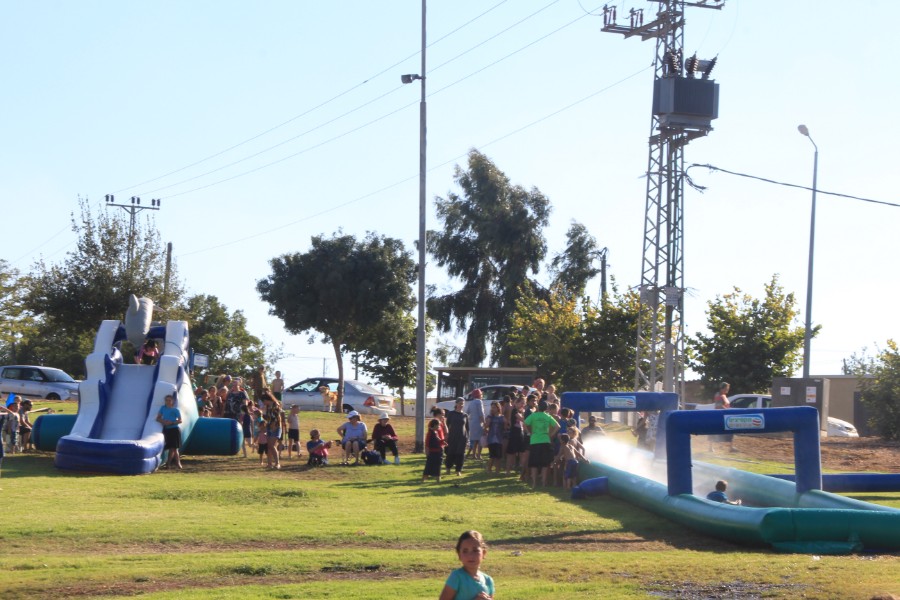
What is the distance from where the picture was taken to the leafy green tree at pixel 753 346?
40.2 metres

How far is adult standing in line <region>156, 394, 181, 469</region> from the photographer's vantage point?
2319cm

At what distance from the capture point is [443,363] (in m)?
57.1

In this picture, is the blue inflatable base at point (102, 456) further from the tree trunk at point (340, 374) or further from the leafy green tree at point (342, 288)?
the leafy green tree at point (342, 288)

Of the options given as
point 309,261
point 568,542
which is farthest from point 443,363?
point 568,542

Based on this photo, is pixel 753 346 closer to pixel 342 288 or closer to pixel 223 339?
pixel 342 288

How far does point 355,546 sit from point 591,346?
27522 millimetres

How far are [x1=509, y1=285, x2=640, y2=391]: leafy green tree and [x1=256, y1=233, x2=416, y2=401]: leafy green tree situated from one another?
1001 centimetres

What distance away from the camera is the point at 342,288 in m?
48.7

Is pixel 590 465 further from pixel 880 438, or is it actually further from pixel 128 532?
pixel 880 438

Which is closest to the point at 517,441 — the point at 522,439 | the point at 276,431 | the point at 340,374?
the point at 522,439

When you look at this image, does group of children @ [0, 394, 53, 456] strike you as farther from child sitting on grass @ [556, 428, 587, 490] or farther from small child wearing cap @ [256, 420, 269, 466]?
child sitting on grass @ [556, 428, 587, 490]

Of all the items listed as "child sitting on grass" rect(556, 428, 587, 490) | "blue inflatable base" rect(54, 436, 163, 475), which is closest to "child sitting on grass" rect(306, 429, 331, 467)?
"blue inflatable base" rect(54, 436, 163, 475)

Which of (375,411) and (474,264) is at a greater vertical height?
(474,264)

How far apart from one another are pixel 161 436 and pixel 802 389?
18.6 metres
